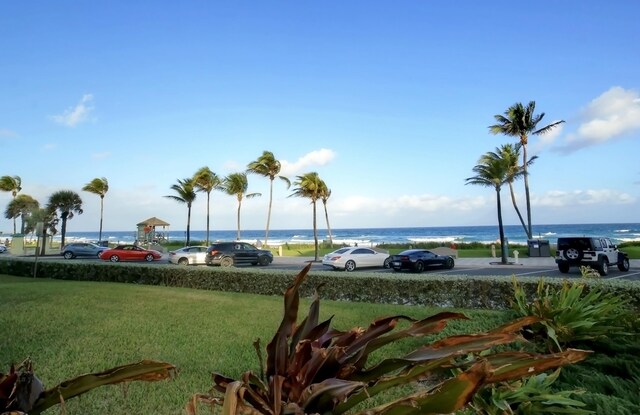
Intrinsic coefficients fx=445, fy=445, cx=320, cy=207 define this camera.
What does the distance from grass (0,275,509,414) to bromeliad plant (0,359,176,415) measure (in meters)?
2.93

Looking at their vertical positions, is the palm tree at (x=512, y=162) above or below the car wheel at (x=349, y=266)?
above

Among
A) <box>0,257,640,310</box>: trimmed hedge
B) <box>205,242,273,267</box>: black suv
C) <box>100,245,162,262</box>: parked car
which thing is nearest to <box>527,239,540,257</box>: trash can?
<box>205,242,273,267</box>: black suv

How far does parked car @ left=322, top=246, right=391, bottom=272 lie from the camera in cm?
2456

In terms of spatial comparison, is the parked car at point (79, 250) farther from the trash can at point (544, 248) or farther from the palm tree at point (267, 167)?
the trash can at point (544, 248)

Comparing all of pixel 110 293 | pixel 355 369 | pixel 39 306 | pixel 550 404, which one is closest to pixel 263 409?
pixel 355 369

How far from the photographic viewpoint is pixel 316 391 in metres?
1.19

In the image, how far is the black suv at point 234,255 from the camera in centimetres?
2731

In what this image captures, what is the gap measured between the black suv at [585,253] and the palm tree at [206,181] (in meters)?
36.8

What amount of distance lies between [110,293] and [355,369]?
10913mm

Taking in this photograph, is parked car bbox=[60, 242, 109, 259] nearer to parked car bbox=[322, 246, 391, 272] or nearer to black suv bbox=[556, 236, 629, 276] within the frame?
parked car bbox=[322, 246, 391, 272]

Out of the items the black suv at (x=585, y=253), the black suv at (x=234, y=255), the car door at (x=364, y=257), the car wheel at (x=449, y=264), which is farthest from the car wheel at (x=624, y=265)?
the black suv at (x=234, y=255)

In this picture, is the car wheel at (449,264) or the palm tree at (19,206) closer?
the car wheel at (449,264)

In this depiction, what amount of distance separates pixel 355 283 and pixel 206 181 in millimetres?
39410

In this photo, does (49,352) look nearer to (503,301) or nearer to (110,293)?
→ (110,293)
